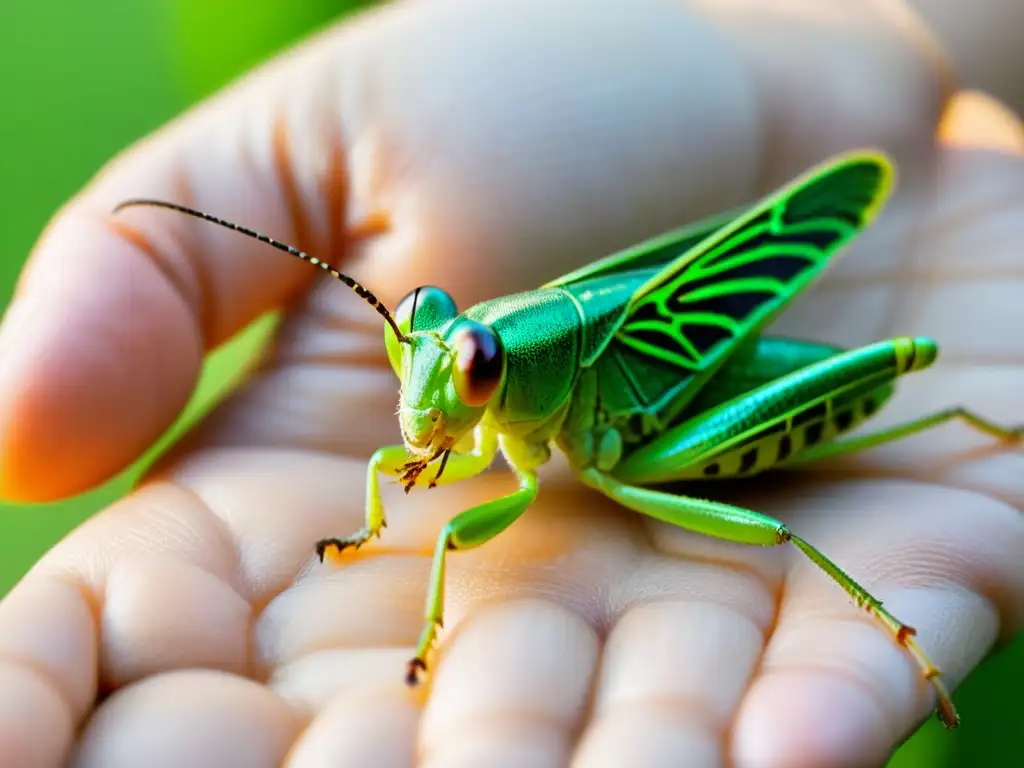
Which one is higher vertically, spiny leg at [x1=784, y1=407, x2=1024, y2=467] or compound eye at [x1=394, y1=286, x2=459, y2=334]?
compound eye at [x1=394, y1=286, x2=459, y2=334]

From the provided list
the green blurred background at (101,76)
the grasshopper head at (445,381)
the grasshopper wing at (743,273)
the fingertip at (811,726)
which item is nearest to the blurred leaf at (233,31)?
the green blurred background at (101,76)

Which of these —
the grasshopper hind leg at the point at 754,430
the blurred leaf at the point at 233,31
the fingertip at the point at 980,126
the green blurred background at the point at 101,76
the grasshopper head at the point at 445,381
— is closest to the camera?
the grasshopper head at the point at 445,381

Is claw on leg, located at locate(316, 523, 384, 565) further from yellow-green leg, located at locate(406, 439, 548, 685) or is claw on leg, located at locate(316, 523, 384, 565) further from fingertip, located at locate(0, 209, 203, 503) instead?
fingertip, located at locate(0, 209, 203, 503)

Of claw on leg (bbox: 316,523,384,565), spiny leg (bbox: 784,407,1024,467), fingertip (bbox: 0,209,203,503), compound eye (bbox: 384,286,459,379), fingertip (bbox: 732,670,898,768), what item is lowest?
claw on leg (bbox: 316,523,384,565)

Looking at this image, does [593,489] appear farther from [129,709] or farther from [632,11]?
[632,11]

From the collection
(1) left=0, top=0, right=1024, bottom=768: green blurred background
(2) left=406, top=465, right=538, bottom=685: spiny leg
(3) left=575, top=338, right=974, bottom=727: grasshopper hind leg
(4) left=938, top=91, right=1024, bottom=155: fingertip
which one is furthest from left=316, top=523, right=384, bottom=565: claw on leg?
(4) left=938, top=91, right=1024, bottom=155: fingertip

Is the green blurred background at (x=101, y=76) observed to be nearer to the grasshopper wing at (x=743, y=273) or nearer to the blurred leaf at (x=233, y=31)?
the blurred leaf at (x=233, y=31)
